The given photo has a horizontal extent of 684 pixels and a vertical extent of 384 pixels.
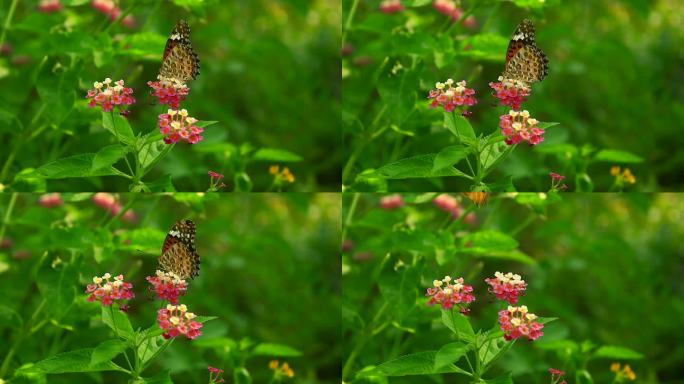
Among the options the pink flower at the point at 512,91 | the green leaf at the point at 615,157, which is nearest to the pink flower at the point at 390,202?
the pink flower at the point at 512,91

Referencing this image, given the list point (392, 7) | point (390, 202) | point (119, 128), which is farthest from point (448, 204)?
point (119, 128)

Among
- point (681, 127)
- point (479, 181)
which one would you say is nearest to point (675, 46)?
point (681, 127)

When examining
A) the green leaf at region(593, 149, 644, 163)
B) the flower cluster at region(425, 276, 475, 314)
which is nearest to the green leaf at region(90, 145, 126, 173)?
the flower cluster at region(425, 276, 475, 314)

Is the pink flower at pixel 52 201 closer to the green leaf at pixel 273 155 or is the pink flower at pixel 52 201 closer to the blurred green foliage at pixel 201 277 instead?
the blurred green foliage at pixel 201 277

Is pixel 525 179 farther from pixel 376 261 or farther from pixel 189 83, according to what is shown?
pixel 189 83

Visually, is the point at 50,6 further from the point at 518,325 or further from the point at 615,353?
the point at 615,353

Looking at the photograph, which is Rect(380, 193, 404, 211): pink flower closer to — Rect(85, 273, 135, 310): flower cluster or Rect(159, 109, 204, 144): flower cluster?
Rect(159, 109, 204, 144): flower cluster

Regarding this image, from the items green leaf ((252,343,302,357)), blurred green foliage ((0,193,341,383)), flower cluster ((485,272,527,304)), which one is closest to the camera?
flower cluster ((485,272,527,304))
